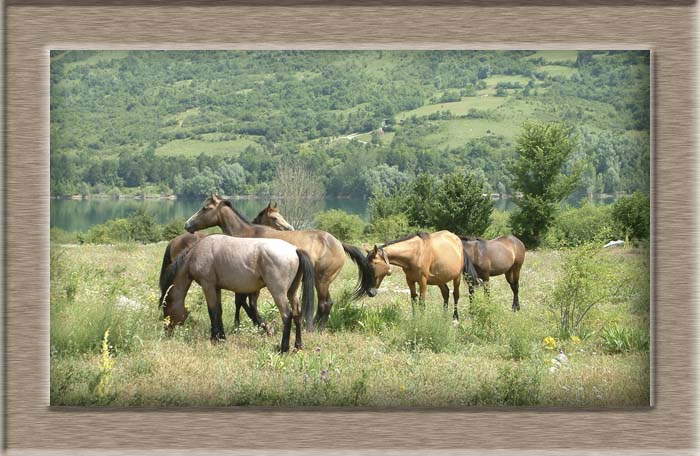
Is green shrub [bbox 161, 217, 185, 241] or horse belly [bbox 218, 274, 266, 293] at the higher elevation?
horse belly [bbox 218, 274, 266, 293]

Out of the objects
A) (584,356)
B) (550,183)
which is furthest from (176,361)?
(550,183)

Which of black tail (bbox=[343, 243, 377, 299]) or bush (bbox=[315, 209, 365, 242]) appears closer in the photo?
black tail (bbox=[343, 243, 377, 299])

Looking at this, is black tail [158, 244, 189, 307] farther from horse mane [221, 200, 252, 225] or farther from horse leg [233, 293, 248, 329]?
horse mane [221, 200, 252, 225]

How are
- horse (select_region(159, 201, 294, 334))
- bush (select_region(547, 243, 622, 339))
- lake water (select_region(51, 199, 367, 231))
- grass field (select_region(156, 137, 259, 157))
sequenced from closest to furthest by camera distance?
lake water (select_region(51, 199, 367, 231)), bush (select_region(547, 243, 622, 339)), horse (select_region(159, 201, 294, 334)), grass field (select_region(156, 137, 259, 157))

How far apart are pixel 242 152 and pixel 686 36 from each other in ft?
91.5

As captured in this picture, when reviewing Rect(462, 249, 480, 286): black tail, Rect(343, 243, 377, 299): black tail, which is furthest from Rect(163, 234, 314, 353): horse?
Rect(462, 249, 480, 286): black tail

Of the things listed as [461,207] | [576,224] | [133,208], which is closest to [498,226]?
[461,207]

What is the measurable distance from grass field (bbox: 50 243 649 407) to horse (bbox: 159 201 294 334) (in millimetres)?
197

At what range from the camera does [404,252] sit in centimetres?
1113

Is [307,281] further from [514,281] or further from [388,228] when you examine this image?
[388,228]

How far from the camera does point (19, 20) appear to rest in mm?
6820

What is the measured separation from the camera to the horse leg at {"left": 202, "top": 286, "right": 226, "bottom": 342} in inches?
361

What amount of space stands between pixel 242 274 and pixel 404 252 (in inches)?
115

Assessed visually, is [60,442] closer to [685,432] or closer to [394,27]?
[394,27]
